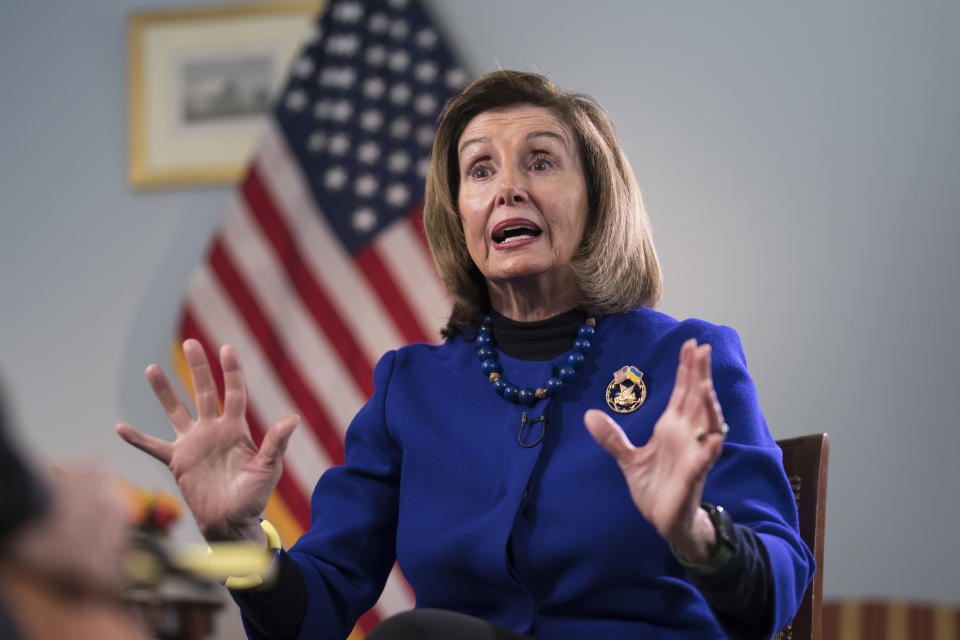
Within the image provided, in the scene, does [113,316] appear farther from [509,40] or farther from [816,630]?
[816,630]

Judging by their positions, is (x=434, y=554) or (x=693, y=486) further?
(x=434, y=554)

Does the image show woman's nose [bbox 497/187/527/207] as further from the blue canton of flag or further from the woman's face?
the blue canton of flag

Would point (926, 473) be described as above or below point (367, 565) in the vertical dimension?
below

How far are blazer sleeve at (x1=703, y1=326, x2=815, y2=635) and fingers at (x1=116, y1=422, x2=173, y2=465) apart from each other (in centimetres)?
71

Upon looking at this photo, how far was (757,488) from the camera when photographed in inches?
52.3

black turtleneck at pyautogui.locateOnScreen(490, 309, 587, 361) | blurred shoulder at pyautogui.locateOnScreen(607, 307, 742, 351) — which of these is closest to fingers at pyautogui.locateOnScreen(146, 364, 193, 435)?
black turtleneck at pyautogui.locateOnScreen(490, 309, 587, 361)

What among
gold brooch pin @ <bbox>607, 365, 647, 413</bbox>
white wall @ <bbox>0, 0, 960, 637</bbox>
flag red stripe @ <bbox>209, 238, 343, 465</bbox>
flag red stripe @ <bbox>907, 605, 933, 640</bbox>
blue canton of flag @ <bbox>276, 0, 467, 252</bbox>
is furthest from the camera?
blue canton of flag @ <bbox>276, 0, 467, 252</bbox>

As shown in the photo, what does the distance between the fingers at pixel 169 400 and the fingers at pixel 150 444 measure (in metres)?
0.02

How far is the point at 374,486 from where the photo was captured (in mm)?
1603

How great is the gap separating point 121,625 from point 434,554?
1023 mm

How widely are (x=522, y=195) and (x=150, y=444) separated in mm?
731

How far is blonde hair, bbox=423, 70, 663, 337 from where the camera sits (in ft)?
5.37

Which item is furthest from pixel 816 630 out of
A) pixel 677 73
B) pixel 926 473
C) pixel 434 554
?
pixel 677 73

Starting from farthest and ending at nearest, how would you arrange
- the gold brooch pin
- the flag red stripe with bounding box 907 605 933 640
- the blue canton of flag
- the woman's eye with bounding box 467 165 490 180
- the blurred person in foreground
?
the blue canton of flag, the flag red stripe with bounding box 907 605 933 640, the woman's eye with bounding box 467 165 490 180, the gold brooch pin, the blurred person in foreground
